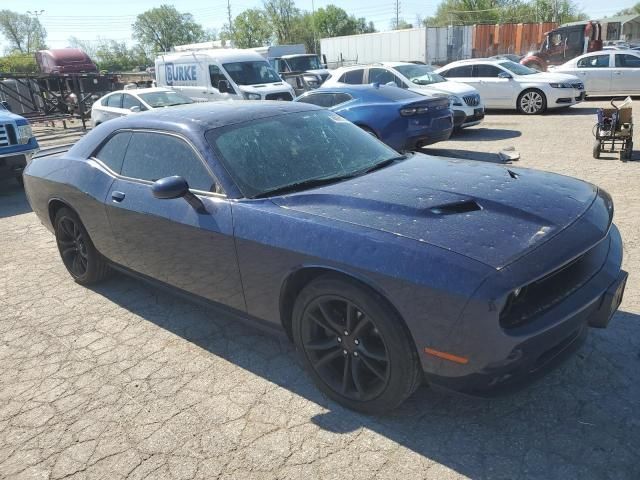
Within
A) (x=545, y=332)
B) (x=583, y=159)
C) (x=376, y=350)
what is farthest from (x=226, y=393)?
(x=583, y=159)

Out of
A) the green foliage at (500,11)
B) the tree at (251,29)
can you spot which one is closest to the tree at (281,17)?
the tree at (251,29)

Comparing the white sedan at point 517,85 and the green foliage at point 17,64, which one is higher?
the green foliage at point 17,64

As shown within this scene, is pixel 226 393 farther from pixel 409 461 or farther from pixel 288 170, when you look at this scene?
pixel 288 170

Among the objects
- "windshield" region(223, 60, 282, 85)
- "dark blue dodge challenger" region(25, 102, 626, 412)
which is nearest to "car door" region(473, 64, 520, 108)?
"windshield" region(223, 60, 282, 85)

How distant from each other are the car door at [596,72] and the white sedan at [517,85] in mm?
2379

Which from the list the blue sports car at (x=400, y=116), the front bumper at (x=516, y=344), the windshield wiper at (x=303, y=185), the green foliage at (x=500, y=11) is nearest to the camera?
the front bumper at (x=516, y=344)

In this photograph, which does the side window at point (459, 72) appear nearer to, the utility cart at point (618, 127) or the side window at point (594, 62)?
the side window at point (594, 62)

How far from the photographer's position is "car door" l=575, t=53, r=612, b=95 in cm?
1505

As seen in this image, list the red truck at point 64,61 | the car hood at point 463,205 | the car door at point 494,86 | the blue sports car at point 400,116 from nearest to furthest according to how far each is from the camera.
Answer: the car hood at point 463,205, the blue sports car at point 400,116, the car door at point 494,86, the red truck at point 64,61

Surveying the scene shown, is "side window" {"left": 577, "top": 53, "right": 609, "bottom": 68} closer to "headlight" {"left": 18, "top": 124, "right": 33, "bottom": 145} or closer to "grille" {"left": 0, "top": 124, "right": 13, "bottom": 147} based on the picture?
"headlight" {"left": 18, "top": 124, "right": 33, "bottom": 145}

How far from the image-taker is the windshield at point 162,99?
38.8 feet

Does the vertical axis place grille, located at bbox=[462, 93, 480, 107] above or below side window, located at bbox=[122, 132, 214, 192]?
below

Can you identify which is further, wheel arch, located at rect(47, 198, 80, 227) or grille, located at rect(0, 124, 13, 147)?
grille, located at rect(0, 124, 13, 147)

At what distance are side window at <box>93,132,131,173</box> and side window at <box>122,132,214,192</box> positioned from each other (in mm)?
74
